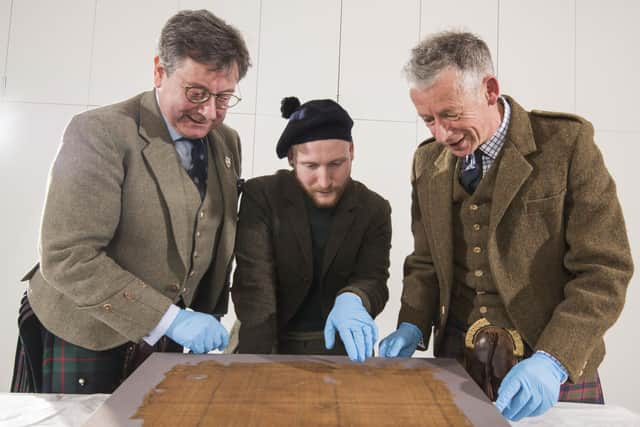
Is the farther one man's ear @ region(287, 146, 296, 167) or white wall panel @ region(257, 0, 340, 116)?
white wall panel @ region(257, 0, 340, 116)

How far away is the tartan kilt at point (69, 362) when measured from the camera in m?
1.41

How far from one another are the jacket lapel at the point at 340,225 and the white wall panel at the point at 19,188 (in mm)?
2207

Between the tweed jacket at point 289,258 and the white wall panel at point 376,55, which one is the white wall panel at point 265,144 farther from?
the tweed jacket at point 289,258

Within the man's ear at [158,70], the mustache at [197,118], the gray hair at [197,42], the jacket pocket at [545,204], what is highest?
the gray hair at [197,42]

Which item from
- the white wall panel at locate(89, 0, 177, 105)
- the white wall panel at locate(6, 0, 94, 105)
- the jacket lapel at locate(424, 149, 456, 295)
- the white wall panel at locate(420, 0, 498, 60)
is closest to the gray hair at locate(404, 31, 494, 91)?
the jacket lapel at locate(424, 149, 456, 295)

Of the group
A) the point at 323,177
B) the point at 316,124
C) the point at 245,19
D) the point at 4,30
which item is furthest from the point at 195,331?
the point at 4,30

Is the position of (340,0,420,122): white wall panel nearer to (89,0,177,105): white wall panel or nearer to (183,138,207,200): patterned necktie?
(89,0,177,105): white wall panel

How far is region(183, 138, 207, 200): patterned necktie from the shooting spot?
1.49m

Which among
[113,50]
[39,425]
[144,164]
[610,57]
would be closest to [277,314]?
[144,164]

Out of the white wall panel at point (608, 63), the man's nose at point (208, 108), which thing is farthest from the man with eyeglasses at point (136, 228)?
the white wall panel at point (608, 63)

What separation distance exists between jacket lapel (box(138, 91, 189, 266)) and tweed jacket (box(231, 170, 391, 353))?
217mm

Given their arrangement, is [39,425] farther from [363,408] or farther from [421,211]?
[421,211]

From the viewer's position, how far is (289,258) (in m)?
1.55

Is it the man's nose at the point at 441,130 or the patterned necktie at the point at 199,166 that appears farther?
the patterned necktie at the point at 199,166
